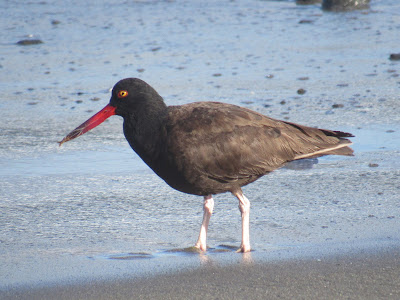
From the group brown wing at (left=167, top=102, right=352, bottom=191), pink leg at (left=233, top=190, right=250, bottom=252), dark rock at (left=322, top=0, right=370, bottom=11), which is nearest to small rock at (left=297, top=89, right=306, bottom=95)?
brown wing at (left=167, top=102, right=352, bottom=191)

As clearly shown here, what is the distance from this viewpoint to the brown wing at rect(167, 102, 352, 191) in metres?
4.38

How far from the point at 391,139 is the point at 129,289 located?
12.2ft

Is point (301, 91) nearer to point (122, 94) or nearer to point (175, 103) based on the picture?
point (175, 103)

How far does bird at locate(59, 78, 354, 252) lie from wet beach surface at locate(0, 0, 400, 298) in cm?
35

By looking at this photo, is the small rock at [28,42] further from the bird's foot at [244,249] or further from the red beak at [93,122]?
the bird's foot at [244,249]

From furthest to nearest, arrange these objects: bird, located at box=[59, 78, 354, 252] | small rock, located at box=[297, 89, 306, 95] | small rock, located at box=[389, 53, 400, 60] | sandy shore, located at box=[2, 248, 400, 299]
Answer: small rock, located at box=[389, 53, 400, 60] < small rock, located at box=[297, 89, 306, 95] < bird, located at box=[59, 78, 354, 252] < sandy shore, located at box=[2, 248, 400, 299]

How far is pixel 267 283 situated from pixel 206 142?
3.88 ft

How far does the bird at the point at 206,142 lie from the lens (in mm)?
4367

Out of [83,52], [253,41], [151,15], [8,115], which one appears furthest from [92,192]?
[151,15]

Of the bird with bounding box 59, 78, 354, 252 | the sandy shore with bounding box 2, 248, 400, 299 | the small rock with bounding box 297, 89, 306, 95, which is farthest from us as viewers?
the small rock with bounding box 297, 89, 306, 95

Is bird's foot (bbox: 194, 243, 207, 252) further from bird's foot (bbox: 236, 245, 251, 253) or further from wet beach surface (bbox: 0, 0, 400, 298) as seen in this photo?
bird's foot (bbox: 236, 245, 251, 253)

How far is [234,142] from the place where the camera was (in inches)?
180

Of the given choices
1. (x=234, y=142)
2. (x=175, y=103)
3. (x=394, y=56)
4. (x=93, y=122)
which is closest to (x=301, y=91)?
(x=175, y=103)

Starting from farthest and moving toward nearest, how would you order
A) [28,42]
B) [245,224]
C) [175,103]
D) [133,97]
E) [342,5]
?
[342,5]
[28,42]
[175,103]
[133,97]
[245,224]
